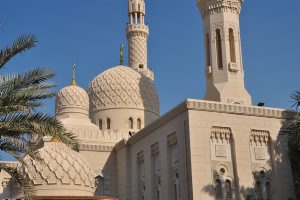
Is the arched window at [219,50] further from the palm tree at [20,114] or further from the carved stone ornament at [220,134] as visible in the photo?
the palm tree at [20,114]

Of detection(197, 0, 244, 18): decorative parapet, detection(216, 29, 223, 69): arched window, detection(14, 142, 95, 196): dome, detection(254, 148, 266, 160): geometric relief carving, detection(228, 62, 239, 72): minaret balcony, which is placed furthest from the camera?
detection(197, 0, 244, 18): decorative parapet

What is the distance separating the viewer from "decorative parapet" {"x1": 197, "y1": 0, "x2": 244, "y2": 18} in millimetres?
21703

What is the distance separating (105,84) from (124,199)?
7.90 m

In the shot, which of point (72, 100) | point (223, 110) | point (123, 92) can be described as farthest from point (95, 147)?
point (223, 110)

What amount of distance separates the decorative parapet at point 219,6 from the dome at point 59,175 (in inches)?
362

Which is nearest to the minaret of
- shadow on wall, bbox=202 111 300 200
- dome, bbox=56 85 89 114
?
shadow on wall, bbox=202 111 300 200

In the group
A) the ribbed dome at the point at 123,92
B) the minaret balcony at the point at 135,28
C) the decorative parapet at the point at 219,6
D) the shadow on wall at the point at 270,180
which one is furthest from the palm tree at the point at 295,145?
the minaret balcony at the point at 135,28

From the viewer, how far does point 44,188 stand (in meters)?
16.2

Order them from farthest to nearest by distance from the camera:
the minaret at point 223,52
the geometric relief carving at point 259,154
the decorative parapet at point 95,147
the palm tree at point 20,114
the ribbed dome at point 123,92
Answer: the ribbed dome at point 123,92 < the decorative parapet at point 95,147 < the minaret at point 223,52 < the geometric relief carving at point 259,154 < the palm tree at point 20,114

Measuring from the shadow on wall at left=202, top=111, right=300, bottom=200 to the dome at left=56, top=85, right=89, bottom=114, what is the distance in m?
11.0

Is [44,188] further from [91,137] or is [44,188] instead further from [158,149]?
[91,137]

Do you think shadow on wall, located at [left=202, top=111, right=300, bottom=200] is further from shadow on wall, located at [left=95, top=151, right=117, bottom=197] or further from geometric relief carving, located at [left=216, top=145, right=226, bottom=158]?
shadow on wall, located at [left=95, top=151, right=117, bottom=197]

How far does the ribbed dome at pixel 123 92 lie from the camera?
27.5 meters

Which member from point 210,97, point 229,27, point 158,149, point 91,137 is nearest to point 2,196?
point 91,137
